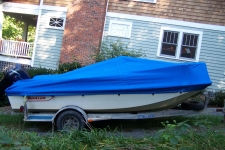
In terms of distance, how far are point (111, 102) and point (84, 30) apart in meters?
7.81

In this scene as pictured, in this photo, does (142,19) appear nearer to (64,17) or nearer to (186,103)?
(64,17)

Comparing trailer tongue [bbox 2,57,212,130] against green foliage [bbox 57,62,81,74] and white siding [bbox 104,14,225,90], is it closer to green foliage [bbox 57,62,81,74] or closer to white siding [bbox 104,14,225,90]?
green foliage [bbox 57,62,81,74]

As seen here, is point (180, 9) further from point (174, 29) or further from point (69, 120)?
point (69, 120)

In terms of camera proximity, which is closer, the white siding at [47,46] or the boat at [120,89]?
the boat at [120,89]

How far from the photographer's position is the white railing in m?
16.2

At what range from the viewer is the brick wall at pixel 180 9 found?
557 inches

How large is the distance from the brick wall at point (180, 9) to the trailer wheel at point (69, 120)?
28.1 ft

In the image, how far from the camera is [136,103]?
7.28 m

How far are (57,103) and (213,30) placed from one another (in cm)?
980

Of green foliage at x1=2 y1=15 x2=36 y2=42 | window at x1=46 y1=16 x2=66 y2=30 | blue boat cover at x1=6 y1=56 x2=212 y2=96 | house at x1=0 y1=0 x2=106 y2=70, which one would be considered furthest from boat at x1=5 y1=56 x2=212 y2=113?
green foliage at x1=2 y1=15 x2=36 y2=42

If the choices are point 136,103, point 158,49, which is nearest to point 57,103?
point 136,103

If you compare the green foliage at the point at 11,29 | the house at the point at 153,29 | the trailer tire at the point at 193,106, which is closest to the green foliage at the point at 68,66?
the house at the point at 153,29

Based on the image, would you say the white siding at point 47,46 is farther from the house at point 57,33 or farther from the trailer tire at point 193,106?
the trailer tire at point 193,106

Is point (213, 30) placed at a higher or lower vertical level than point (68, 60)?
higher
